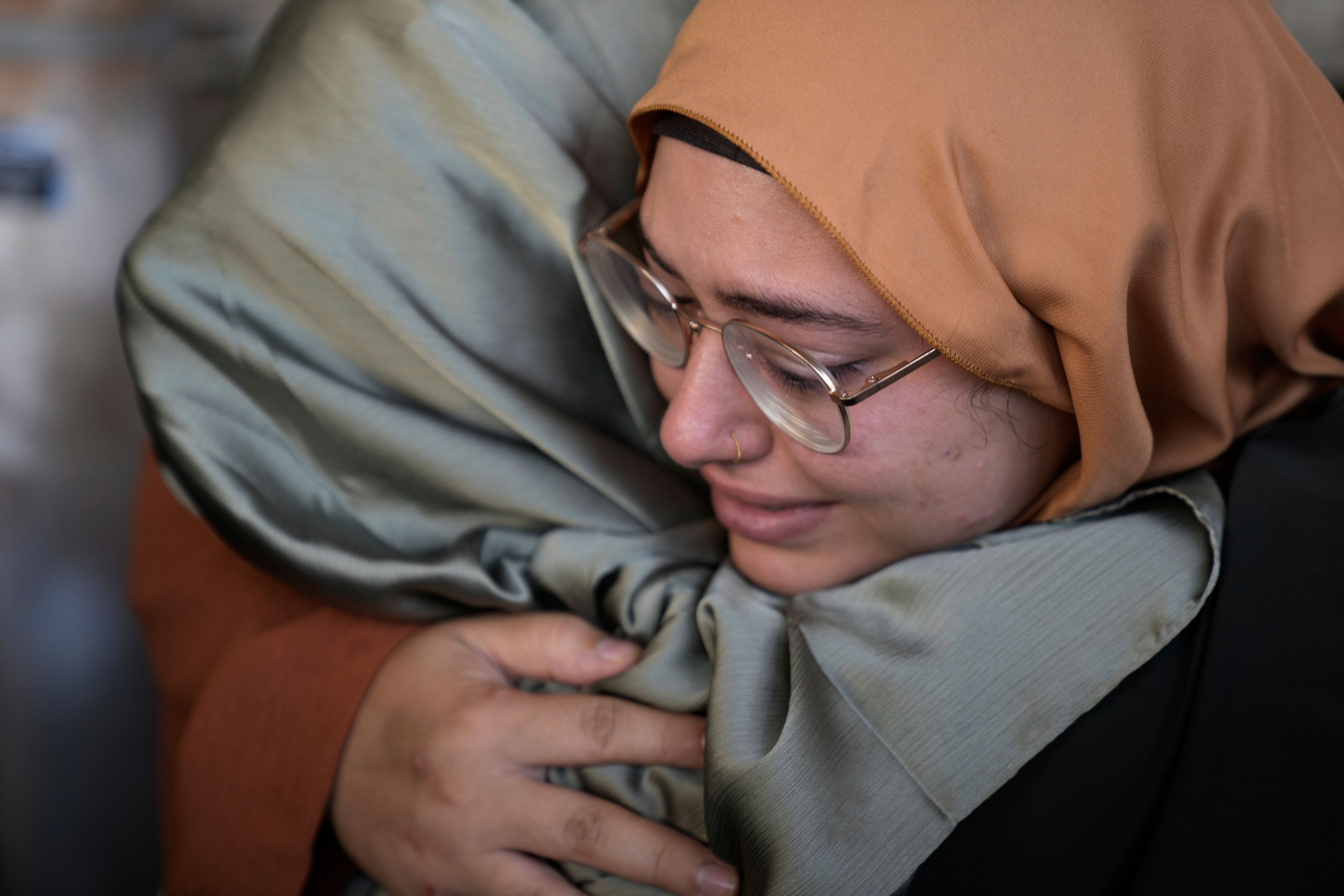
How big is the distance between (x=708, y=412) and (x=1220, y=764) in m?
0.52

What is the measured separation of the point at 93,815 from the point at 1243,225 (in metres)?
2.41

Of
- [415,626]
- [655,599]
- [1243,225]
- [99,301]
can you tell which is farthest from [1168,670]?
[99,301]

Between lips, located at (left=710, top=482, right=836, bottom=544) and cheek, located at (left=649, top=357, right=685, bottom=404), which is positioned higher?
cheek, located at (left=649, top=357, right=685, bottom=404)

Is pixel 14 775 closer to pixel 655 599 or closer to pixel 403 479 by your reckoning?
pixel 403 479

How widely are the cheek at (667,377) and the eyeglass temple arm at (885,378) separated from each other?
23 cm

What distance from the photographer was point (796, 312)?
0.82m

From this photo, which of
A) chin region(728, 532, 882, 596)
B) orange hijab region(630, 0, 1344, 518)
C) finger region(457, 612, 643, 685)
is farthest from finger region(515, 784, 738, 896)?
orange hijab region(630, 0, 1344, 518)

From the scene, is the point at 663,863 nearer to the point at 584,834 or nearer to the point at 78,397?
the point at 584,834

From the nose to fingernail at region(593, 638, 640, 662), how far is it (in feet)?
0.72

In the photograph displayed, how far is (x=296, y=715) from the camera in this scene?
1.11m

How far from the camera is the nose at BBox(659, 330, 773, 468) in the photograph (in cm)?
91

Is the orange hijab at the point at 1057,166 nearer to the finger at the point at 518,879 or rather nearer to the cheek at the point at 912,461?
the cheek at the point at 912,461

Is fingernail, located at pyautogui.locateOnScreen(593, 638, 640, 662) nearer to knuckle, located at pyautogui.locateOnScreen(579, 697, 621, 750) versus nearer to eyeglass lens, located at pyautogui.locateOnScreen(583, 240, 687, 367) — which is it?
knuckle, located at pyautogui.locateOnScreen(579, 697, 621, 750)

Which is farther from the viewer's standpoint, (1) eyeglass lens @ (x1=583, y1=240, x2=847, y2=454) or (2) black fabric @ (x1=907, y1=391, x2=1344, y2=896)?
(1) eyeglass lens @ (x1=583, y1=240, x2=847, y2=454)
